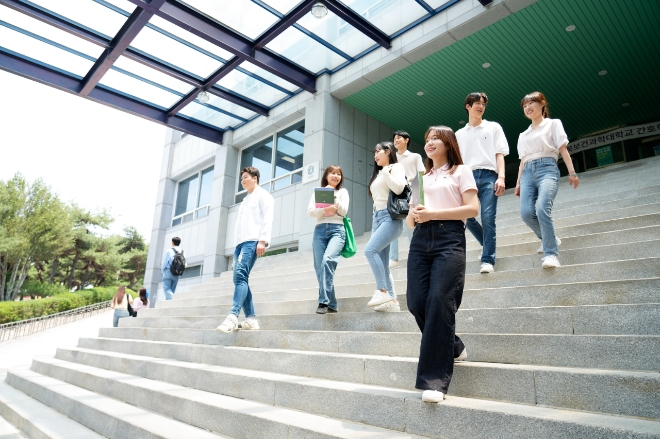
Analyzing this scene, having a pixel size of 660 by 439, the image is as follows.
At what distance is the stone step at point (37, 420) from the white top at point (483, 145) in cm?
450

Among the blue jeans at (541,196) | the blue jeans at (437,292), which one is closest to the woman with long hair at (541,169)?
the blue jeans at (541,196)

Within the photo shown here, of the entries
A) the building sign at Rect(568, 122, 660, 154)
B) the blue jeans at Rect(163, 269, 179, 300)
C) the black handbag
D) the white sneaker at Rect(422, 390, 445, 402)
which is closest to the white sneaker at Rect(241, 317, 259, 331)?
the black handbag

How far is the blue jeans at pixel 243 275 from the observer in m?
4.71

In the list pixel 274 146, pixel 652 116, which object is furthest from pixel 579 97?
pixel 274 146

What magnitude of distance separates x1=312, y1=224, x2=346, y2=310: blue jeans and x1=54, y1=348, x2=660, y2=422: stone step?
107 cm

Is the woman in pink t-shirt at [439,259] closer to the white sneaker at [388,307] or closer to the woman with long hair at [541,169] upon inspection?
the white sneaker at [388,307]

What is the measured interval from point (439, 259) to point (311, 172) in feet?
34.5

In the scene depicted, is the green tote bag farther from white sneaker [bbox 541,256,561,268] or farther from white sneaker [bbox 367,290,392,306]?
white sneaker [bbox 541,256,561,268]

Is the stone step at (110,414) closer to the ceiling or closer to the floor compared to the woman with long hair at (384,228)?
closer to the floor

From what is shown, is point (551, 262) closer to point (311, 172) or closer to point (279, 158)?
point (311, 172)

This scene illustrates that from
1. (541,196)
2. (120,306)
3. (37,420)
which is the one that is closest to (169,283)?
(120,306)

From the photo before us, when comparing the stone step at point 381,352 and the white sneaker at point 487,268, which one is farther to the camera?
the white sneaker at point 487,268

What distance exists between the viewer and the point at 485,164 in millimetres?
4414

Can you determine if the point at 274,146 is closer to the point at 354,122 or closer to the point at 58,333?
the point at 354,122
